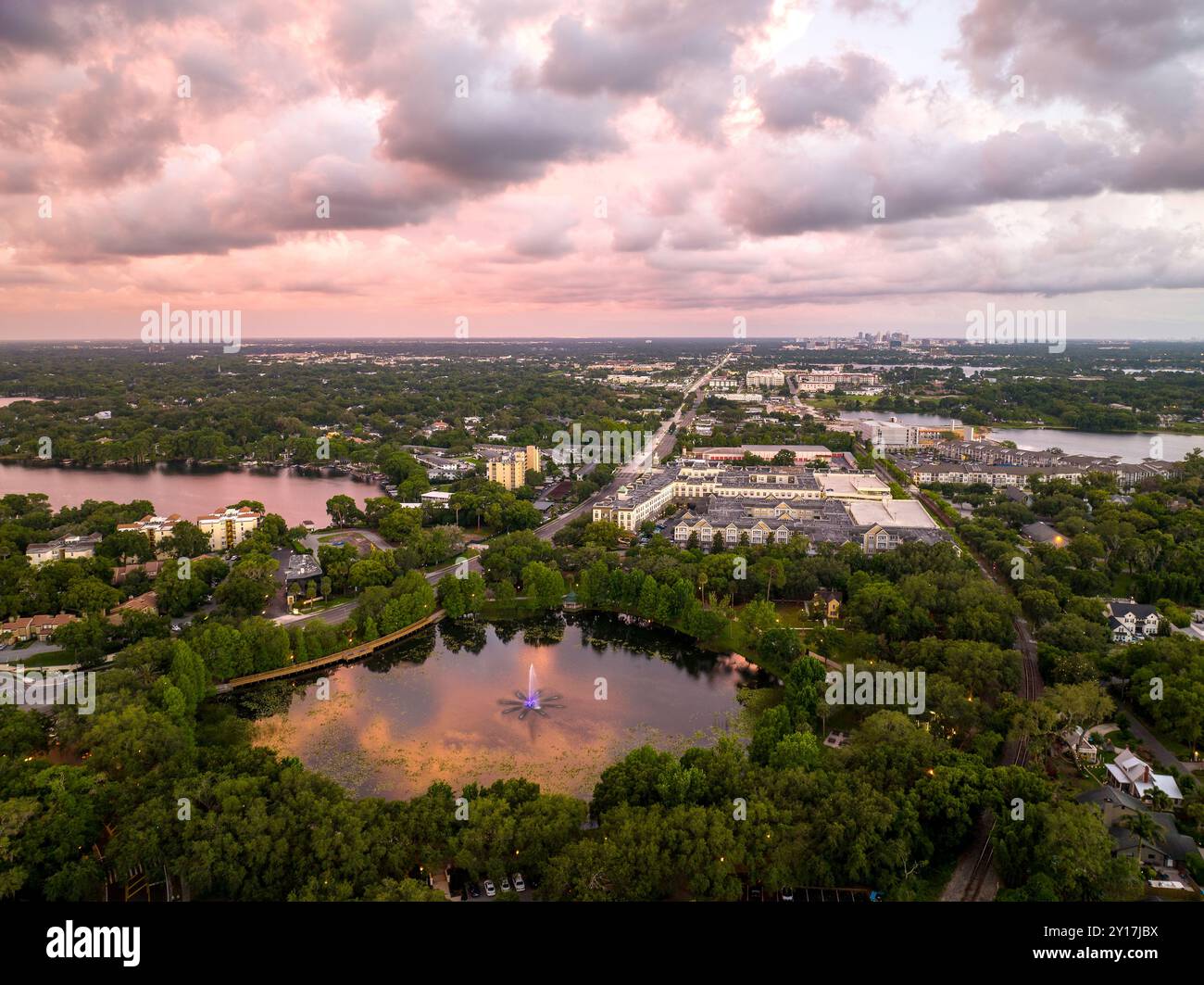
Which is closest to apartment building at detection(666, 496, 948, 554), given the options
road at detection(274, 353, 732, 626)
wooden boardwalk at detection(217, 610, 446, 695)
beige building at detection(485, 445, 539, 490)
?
road at detection(274, 353, 732, 626)

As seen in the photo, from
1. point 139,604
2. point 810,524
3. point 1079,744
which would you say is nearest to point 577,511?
point 810,524

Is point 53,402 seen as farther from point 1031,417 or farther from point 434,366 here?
point 1031,417

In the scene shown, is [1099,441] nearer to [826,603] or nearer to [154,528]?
[826,603]

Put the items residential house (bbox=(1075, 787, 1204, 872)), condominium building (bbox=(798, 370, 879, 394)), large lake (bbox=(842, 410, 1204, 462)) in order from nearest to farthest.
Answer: residential house (bbox=(1075, 787, 1204, 872)) → large lake (bbox=(842, 410, 1204, 462)) → condominium building (bbox=(798, 370, 879, 394))

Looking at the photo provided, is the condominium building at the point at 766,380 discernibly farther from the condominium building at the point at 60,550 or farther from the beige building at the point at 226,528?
the condominium building at the point at 60,550

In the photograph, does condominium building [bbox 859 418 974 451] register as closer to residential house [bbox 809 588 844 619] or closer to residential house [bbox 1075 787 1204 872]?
residential house [bbox 809 588 844 619]
